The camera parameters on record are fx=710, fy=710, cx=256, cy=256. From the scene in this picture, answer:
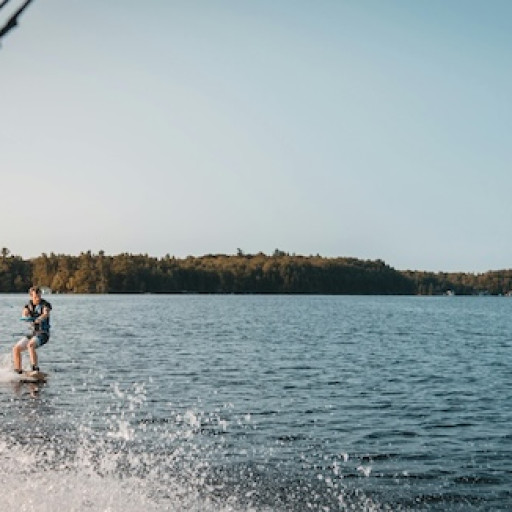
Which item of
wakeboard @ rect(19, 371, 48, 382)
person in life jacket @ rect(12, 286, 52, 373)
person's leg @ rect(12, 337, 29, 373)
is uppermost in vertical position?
person in life jacket @ rect(12, 286, 52, 373)

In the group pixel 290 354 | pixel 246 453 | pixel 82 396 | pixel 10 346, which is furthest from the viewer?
pixel 10 346

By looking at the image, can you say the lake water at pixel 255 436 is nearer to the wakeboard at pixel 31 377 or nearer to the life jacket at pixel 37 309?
the wakeboard at pixel 31 377

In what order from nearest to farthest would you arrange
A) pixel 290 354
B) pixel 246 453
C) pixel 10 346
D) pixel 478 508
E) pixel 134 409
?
pixel 478 508
pixel 246 453
pixel 134 409
pixel 290 354
pixel 10 346

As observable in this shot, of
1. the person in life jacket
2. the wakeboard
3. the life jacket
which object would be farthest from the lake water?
the life jacket

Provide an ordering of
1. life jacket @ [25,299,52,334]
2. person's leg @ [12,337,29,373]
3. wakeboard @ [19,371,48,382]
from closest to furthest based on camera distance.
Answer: life jacket @ [25,299,52,334] → person's leg @ [12,337,29,373] → wakeboard @ [19,371,48,382]

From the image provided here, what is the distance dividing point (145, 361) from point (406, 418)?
1693 cm

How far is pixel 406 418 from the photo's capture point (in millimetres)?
18703

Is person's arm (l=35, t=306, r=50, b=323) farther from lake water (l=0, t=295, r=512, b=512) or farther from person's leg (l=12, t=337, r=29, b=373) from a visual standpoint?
lake water (l=0, t=295, r=512, b=512)

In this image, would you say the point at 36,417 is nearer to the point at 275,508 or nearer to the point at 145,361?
the point at 275,508

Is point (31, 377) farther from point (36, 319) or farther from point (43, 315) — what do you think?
point (43, 315)

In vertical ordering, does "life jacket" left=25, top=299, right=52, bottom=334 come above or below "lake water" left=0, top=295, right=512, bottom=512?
above

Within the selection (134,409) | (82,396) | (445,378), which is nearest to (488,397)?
(445,378)

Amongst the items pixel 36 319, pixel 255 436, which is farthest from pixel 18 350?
pixel 255 436

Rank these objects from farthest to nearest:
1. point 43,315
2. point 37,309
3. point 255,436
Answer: point 37,309
point 43,315
point 255,436
